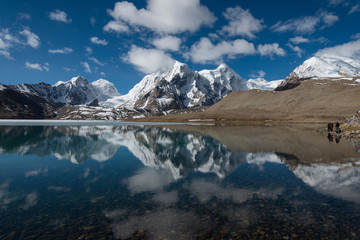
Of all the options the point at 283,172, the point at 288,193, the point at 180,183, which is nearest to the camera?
the point at 288,193

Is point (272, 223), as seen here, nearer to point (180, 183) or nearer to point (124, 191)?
point (180, 183)

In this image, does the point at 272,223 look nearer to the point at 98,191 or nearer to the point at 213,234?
the point at 213,234

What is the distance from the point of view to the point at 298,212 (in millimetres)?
12008

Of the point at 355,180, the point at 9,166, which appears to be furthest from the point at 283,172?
the point at 9,166

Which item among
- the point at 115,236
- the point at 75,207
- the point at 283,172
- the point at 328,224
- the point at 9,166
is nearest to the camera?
the point at 115,236

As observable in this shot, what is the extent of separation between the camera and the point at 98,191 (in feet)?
52.0

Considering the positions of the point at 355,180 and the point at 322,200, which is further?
the point at 355,180

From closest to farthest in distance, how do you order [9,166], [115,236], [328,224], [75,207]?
[115,236] → [328,224] → [75,207] → [9,166]

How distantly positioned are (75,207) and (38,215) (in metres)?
1.81

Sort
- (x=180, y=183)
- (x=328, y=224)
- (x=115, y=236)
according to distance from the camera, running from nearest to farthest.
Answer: (x=115, y=236) < (x=328, y=224) < (x=180, y=183)

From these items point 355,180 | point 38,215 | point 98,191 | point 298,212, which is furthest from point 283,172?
point 38,215

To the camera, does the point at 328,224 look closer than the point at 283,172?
Yes

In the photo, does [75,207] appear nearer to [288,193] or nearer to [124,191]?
[124,191]

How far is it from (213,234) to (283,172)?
13.7 m
